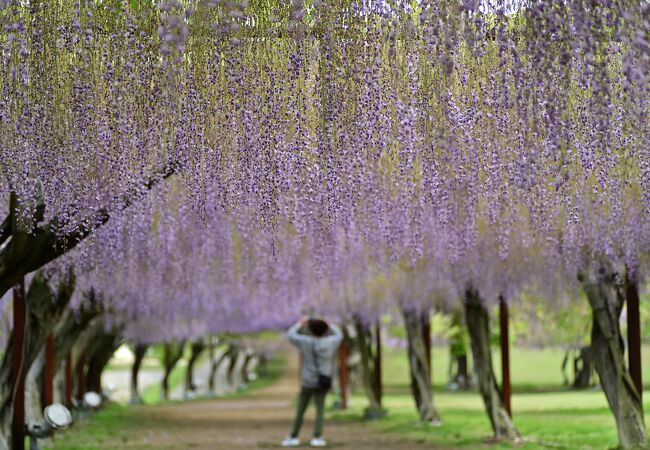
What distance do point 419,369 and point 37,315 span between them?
858 centimetres

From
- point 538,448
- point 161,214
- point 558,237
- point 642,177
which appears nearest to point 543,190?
point 642,177

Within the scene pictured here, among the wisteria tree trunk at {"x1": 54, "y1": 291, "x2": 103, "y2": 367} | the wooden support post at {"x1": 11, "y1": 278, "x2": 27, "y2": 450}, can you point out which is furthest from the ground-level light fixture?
the wisteria tree trunk at {"x1": 54, "y1": 291, "x2": 103, "y2": 367}

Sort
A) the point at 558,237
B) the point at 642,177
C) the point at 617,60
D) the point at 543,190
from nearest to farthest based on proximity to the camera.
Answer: the point at 617,60 < the point at 642,177 < the point at 543,190 < the point at 558,237

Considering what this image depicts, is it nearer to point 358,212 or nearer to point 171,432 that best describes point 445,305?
point 171,432

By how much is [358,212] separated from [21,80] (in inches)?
143

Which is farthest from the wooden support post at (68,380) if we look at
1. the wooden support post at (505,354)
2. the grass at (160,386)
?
the grass at (160,386)

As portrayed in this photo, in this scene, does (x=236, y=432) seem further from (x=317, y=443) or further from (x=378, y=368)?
(x=378, y=368)

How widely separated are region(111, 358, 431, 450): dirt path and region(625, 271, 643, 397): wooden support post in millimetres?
3290

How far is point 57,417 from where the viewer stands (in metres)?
11.4

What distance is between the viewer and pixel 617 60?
7145mm

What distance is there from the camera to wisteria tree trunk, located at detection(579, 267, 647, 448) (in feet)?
38.1

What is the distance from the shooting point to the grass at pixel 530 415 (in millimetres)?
14375

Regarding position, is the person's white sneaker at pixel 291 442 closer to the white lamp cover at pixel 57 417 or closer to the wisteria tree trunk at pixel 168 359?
the white lamp cover at pixel 57 417

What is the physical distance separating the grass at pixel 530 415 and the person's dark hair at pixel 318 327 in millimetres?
2006
